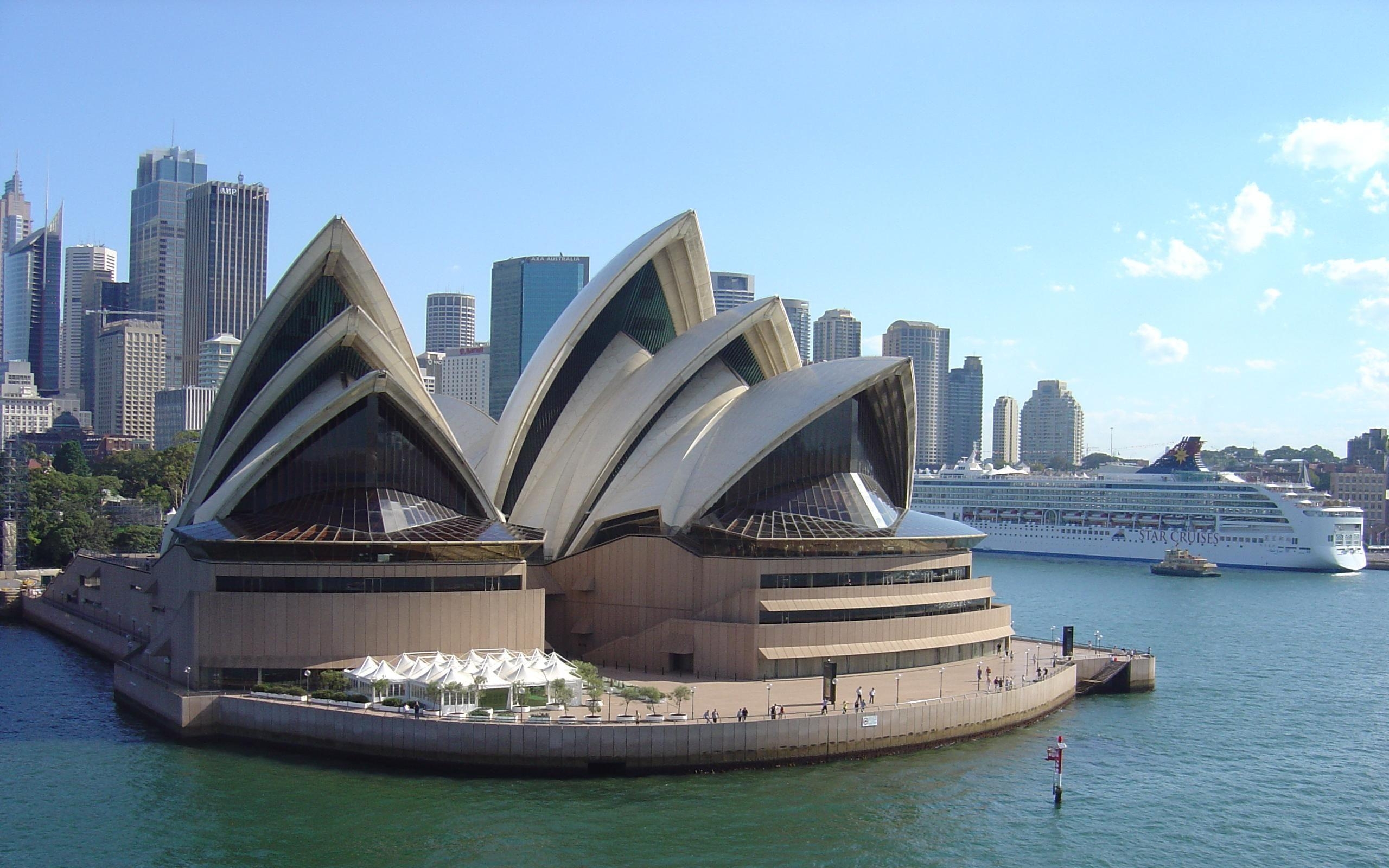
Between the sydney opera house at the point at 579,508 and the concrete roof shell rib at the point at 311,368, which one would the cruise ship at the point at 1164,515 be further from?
the concrete roof shell rib at the point at 311,368

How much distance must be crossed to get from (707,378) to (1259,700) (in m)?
25.8

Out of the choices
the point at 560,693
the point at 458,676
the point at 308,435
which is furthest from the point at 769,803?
the point at 308,435

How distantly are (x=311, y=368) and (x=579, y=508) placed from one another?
484 inches

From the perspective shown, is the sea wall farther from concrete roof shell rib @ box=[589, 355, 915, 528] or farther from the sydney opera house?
concrete roof shell rib @ box=[589, 355, 915, 528]

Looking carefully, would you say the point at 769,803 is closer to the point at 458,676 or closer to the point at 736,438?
the point at 458,676

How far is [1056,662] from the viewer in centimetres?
5081

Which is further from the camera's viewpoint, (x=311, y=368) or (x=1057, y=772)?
(x=311, y=368)

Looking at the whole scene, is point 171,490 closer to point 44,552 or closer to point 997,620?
point 44,552

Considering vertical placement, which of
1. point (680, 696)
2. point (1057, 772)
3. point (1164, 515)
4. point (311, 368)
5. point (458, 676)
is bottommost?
point (1057, 772)

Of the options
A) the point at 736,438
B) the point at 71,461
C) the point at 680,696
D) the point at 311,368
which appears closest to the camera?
the point at 680,696

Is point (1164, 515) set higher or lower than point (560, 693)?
higher

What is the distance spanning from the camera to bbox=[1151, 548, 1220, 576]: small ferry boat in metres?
112

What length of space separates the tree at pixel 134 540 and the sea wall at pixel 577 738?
5259cm

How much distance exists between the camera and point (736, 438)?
5169 cm
